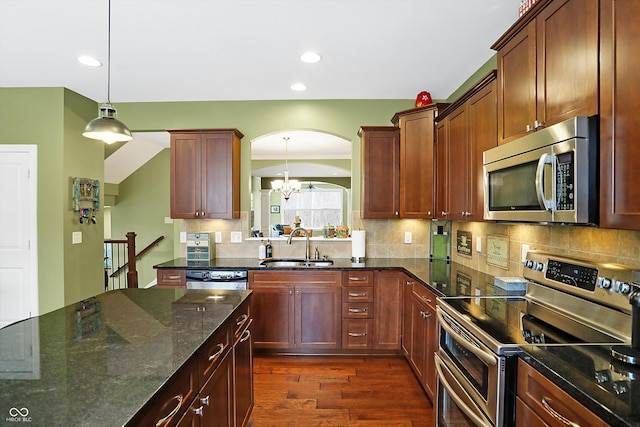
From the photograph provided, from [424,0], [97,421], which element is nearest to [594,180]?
[424,0]

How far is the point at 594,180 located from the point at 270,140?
587 cm

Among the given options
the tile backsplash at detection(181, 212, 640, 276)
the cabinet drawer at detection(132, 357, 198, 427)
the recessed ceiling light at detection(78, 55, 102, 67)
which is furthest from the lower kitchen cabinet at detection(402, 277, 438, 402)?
the recessed ceiling light at detection(78, 55, 102, 67)

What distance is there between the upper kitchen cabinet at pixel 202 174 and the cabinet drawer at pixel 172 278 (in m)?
0.62

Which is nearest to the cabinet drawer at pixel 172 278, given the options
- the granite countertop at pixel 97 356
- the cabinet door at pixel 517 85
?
the granite countertop at pixel 97 356

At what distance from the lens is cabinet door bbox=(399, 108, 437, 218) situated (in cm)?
342

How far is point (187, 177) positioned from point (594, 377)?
359 cm

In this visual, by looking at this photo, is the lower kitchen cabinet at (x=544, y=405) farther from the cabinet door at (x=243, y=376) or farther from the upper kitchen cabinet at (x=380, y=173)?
the upper kitchen cabinet at (x=380, y=173)

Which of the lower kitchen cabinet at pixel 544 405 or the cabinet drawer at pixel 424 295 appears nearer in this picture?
the lower kitchen cabinet at pixel 544 405

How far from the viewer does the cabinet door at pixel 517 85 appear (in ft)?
5.93

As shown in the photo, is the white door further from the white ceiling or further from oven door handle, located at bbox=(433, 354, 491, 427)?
oven door handle, located at bbox=(433, 354, 491, 427)

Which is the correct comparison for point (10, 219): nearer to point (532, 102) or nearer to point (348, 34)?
point (348, 34)

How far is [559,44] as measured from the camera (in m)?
1.61

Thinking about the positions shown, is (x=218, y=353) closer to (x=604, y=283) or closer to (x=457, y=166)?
(x=604, y=283)

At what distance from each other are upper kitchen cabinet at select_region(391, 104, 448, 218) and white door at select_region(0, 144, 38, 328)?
3.79 m
